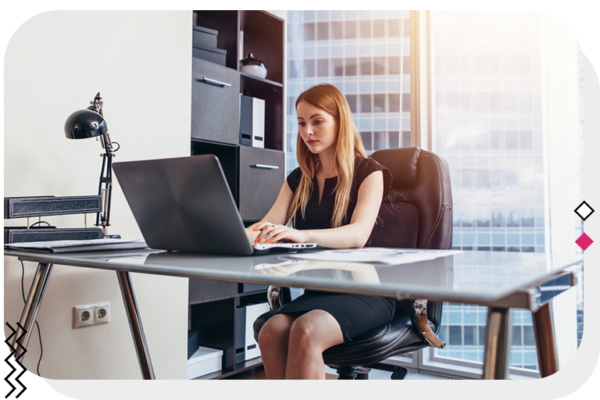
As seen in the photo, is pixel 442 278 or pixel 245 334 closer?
pixel 442 278

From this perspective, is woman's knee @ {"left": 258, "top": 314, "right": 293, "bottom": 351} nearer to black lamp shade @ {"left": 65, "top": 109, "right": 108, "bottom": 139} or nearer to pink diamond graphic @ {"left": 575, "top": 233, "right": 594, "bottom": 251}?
black lamp shade @ {"left": 65, "top": 109, "right": 108, "bottom": 139}

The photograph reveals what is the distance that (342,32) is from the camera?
2.68 meters

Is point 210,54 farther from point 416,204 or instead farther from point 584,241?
point 584,241

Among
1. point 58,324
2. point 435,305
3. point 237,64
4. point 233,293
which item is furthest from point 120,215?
point 435,305

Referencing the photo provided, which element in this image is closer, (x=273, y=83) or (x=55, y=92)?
A: (x=55, y=92)

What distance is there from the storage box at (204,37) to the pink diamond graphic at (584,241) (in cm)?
195

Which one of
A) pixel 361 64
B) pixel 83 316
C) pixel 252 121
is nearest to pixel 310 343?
pixel 83 316

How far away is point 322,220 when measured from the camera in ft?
5.16

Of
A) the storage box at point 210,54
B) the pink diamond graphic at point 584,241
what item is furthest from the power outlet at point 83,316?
the pink diamond graphic at point 584,241

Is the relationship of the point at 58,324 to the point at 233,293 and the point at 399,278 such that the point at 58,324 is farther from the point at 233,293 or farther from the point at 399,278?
the point at 399,278

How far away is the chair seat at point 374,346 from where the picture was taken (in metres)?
1.09

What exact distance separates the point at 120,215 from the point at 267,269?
1343 mm

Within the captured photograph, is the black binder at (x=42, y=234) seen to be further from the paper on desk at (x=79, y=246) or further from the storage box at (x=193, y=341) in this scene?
the storage box at (x=193, y=341)

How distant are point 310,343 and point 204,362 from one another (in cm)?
134
